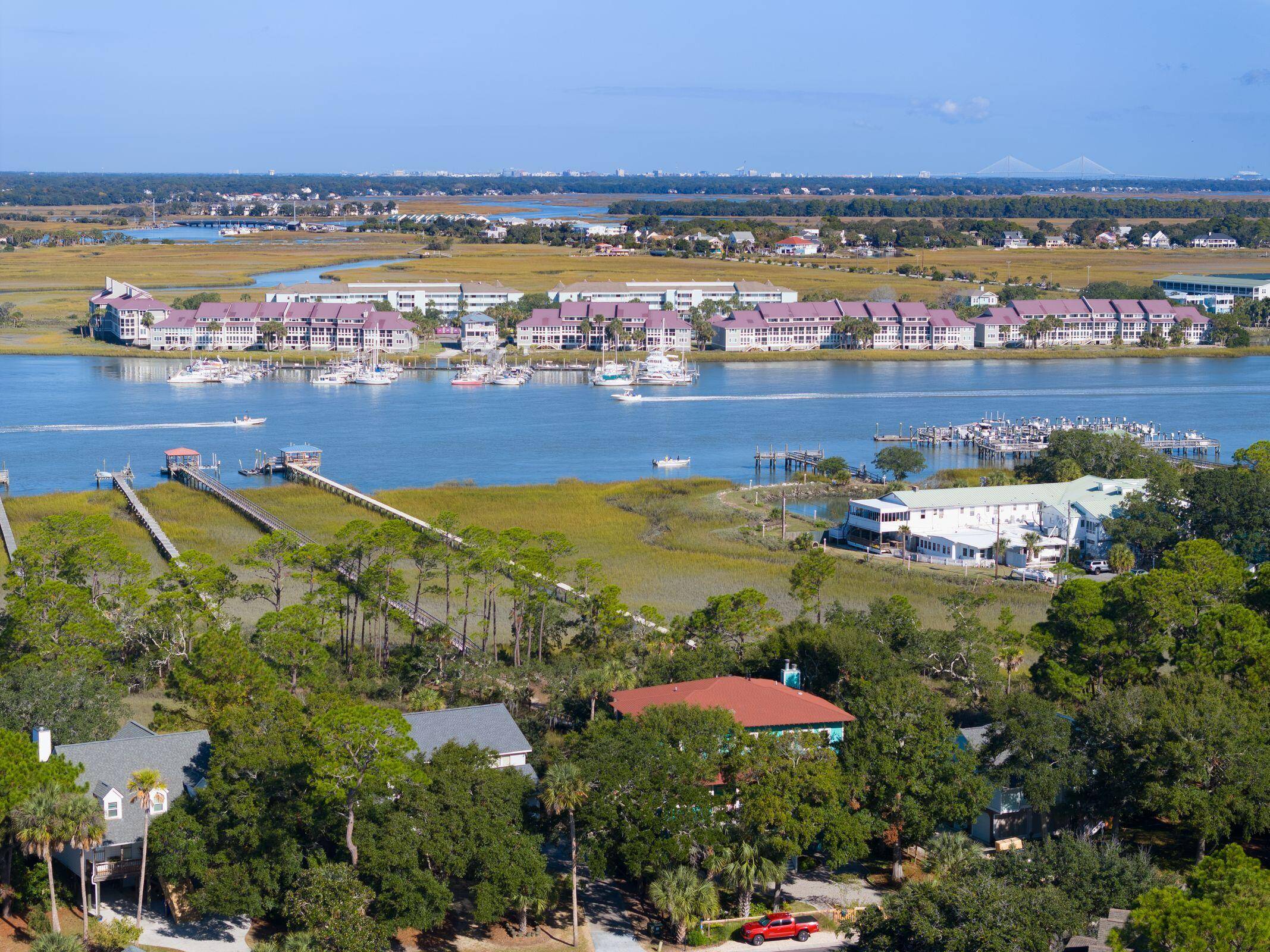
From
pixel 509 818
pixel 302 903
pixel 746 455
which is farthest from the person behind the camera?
pixel 746 455

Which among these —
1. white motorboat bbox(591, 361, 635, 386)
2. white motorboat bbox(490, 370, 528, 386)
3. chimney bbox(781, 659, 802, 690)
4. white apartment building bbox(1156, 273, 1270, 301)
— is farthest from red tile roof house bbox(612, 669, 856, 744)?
white apartment building bbox(1156, 273, 1270, 301)

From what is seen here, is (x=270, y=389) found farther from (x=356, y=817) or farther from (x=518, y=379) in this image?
(x=356, y=817)

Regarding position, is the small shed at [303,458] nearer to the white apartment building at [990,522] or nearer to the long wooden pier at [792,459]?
the long wooden pier at [792,459]

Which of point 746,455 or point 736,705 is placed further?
point 746,455

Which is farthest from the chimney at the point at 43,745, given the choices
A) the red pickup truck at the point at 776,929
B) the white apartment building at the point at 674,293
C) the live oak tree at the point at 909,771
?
the white apartment building at the point at 674,293

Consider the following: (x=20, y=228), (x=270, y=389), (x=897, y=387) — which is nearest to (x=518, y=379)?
(x=270, y=389)
